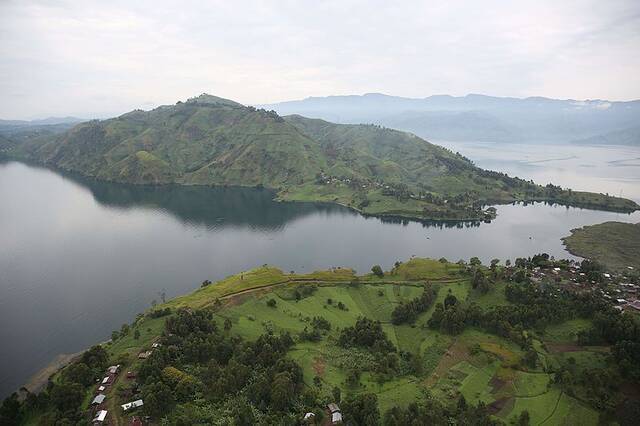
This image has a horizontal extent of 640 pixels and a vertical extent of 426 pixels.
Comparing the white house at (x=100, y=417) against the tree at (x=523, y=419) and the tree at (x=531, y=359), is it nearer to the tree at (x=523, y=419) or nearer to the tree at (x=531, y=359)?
the tree at (x=523, y=419)

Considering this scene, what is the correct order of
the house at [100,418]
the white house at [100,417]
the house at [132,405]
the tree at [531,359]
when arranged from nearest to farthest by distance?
the house at [100,418]
the white house at [100,417]
the house at [132,405]
the tree at [531,359]

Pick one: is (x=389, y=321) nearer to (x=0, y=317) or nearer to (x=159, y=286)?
(x=159, y=286)

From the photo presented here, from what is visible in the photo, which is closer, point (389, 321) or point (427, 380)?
point (427, 380)

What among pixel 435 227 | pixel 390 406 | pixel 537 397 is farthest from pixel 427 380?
pixel 435 227

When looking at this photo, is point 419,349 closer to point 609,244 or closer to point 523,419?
point 523,419

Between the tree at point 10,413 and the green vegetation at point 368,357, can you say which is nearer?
the tree at point 10,413

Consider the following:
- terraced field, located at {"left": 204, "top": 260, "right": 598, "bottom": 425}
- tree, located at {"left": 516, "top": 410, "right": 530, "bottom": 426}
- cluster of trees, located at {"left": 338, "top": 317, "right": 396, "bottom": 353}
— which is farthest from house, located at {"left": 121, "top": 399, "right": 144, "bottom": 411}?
tree, located at {"left": 516, "top": 410, "right": 530, "bottom": 426}

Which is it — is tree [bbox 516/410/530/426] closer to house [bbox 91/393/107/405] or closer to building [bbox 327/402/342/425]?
building [bbox 327/402/342/425]

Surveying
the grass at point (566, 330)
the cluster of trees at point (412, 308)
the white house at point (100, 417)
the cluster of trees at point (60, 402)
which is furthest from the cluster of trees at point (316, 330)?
the grass at point (566, 330)
